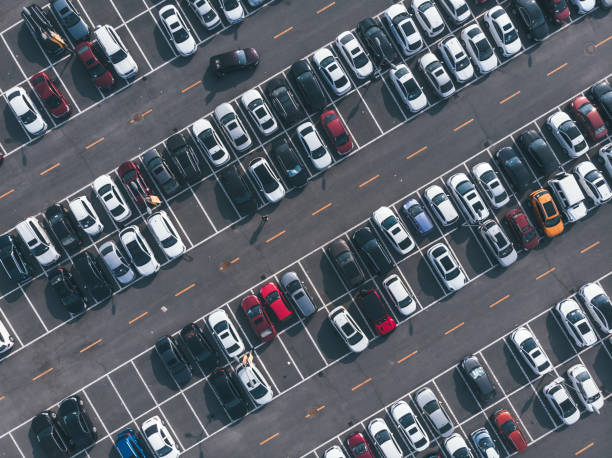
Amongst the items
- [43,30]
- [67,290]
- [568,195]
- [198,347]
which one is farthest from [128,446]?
[568,195]

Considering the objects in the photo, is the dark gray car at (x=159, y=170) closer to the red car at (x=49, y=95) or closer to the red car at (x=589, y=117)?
the red car at (x=49, y=95)

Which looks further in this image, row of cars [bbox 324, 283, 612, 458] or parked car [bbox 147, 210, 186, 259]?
row of cars [bbox 324, 283, 612, 458]

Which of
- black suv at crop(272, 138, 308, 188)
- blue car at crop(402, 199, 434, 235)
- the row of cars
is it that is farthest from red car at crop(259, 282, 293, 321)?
blue car at crop(402, 199, 434, 235)

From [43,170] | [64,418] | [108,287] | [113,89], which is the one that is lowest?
[64,418]

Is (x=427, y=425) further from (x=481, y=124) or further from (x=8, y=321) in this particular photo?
(x=8, y=321)

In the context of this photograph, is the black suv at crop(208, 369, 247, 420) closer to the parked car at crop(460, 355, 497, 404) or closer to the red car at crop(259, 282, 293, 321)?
the red car at crop(259, 282, 293, 321)

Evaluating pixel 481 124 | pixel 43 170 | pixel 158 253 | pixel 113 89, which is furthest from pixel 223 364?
pixel 481 124

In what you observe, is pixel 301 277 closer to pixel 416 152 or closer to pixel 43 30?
pixel 416 152

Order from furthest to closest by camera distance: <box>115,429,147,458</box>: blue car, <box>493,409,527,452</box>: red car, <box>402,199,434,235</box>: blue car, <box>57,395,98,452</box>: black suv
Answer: <box>493,409,527,452</box>: red car
<box>402,199,434,235</box>: blue car
<box>115,429,147,458</box>: blue car
<box>57,395,98,452</box>: black suv
